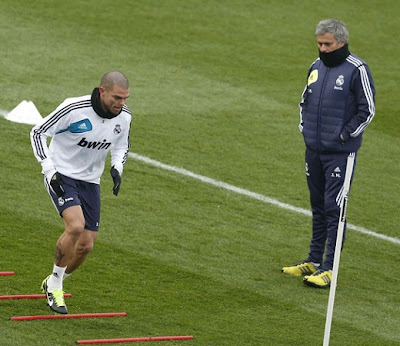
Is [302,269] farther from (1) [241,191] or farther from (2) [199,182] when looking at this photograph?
(2) [199,182]

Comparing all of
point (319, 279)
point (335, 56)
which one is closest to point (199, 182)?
point (319, 279)

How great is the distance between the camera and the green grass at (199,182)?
396 inches

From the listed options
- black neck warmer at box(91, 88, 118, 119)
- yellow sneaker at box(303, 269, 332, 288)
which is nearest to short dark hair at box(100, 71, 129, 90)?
black neck warmer at box(91, 88, 118, 119)

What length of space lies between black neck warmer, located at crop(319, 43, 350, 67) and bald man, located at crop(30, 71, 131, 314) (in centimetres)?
227

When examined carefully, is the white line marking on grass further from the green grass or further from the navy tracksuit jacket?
the navy tracksuit jacket

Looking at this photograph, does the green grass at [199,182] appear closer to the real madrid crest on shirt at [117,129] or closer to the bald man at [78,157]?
the bald man at [78,157]

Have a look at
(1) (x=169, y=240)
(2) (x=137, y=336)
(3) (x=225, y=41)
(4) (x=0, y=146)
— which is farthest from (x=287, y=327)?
(3) (x=225, y=41)

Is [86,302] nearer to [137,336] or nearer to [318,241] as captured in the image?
[137,336]

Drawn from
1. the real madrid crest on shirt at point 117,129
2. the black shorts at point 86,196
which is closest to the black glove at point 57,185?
the black shorts at point 86,196

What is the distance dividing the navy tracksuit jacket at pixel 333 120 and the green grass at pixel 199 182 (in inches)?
36.3

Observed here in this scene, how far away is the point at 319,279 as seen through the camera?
1116 centimetres

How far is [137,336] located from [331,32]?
11.8 feet

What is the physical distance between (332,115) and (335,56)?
563 mm

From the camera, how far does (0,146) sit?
548 inches
